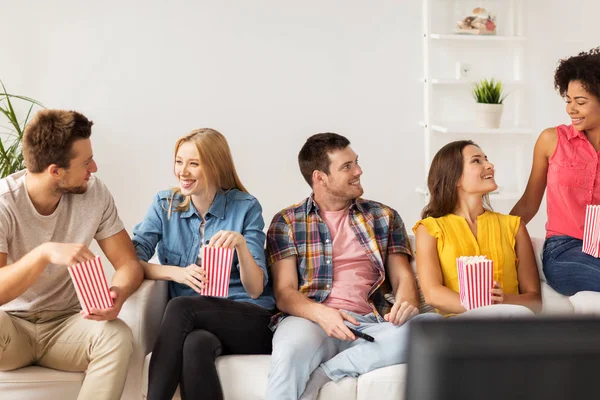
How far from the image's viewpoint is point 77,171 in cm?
271

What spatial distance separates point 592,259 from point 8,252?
194 cm

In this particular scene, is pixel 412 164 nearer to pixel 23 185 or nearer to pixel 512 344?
pixel 23 185

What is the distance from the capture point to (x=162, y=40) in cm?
462

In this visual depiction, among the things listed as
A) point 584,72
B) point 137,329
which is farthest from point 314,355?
point 584,72

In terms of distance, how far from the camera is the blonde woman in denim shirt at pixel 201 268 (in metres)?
2.59

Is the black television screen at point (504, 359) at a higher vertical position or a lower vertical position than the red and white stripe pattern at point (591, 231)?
higher

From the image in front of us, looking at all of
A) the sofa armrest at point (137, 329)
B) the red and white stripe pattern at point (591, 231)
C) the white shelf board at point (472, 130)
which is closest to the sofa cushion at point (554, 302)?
the red and white stripe pattern at point (591, 231)

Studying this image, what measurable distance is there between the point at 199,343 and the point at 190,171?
0.62 meters

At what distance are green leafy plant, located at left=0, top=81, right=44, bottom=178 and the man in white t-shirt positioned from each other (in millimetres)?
1229

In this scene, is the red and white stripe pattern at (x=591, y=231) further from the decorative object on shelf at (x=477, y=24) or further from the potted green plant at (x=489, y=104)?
the decorative object on shelf at (x=477, y=24)

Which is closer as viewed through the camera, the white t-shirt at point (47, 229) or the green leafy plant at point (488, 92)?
the white t-shirt at point (47, 229)

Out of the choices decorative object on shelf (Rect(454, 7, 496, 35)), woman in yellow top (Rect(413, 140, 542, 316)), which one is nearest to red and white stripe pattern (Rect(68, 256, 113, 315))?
woman in yellow top (Rect(413, 140, 542, 316))

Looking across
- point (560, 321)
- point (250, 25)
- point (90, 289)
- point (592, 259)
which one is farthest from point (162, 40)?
point (560, 321)

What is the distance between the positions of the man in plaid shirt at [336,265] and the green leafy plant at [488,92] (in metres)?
1.88
